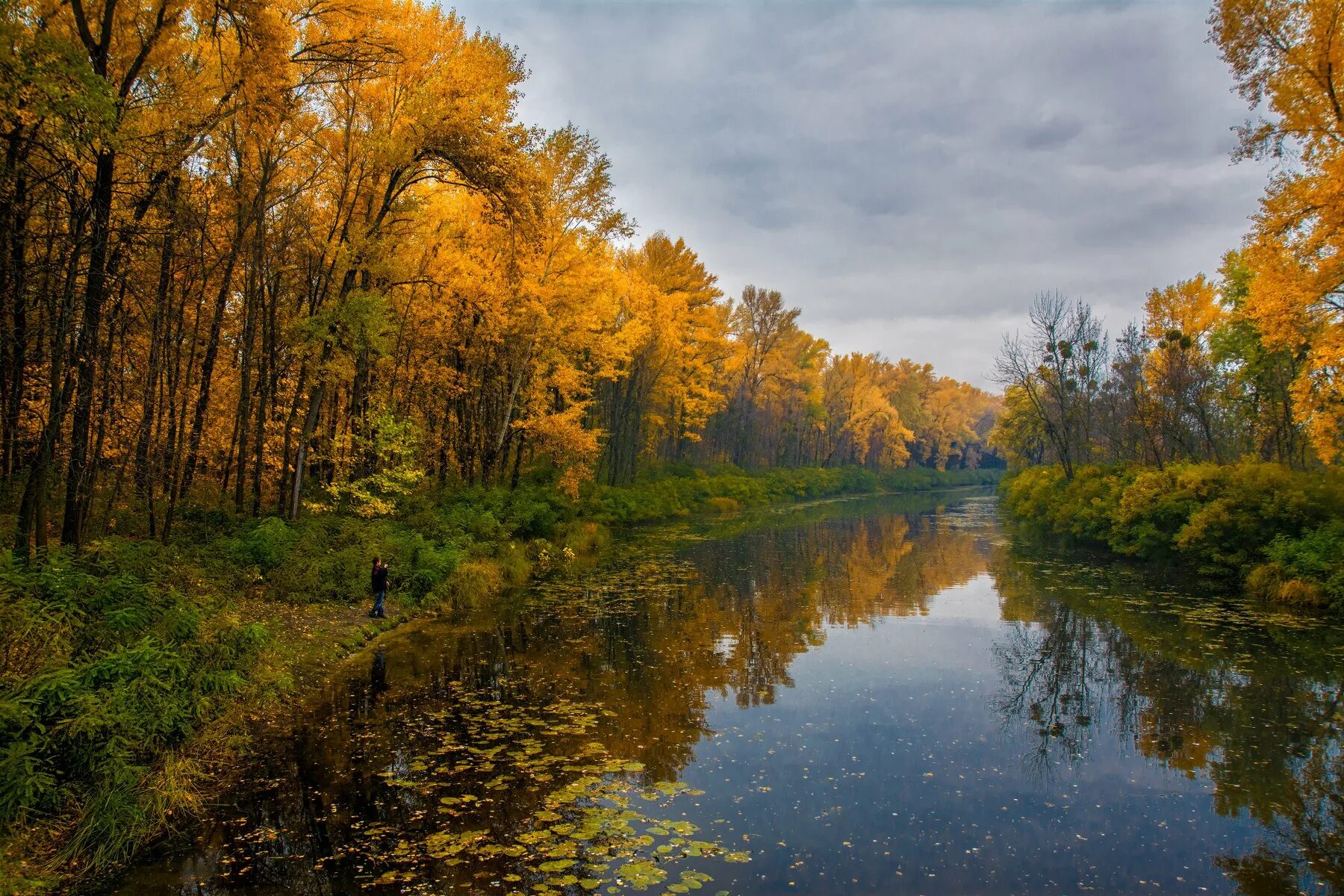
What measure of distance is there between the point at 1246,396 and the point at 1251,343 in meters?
2.69

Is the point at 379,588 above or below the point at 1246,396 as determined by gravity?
below

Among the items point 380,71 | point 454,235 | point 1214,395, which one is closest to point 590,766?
point 380,71

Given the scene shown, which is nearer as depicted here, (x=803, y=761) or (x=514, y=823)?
(x=514, y=823)

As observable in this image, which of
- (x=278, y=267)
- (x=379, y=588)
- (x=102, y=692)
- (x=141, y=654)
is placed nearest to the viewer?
(x=102, y=692)

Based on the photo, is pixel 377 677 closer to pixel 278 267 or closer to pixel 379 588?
pixel 379 588

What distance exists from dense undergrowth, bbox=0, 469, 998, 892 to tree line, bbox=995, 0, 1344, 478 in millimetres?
19048

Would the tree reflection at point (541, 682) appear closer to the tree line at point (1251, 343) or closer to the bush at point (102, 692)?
the bush at point (102, 692)

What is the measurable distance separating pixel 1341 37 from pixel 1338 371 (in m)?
6.66

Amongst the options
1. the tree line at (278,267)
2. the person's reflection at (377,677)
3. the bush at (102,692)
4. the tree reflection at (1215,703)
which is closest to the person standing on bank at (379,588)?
the person's reflection at (377,677)

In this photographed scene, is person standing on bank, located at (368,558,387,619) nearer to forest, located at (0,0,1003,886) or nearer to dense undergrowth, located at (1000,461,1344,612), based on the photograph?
forest, located at (0,0,1003,886)

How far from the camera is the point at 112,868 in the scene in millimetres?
5508

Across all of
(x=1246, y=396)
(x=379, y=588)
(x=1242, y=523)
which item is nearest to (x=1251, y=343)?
(x=1246, y=396)

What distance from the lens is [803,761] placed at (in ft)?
26.1

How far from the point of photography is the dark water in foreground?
5738mm
